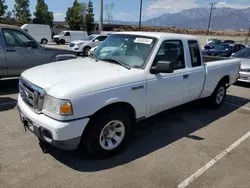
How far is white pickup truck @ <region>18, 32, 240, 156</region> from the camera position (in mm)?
3059

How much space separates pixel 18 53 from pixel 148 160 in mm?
5259

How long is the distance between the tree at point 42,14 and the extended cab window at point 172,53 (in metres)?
54.1

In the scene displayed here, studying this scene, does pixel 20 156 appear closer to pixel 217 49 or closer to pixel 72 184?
pixel 72 184

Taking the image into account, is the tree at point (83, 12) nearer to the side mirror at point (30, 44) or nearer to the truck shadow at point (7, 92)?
the truck shadow at point (7, 92)

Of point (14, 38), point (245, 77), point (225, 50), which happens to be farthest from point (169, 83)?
point (225, 50)

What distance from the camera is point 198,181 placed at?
10.7ft

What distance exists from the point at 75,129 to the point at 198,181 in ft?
5.84

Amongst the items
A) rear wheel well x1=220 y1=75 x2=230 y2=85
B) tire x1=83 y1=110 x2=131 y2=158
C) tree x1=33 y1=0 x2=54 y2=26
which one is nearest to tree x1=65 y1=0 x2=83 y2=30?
tree x1=33 y1=0 x2=54 y2=26

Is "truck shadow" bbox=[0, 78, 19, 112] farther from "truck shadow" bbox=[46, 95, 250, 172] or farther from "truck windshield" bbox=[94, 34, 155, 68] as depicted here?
"truck windshield" bbox=[94, 34, 155, 68]

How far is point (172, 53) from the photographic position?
14.8 ft

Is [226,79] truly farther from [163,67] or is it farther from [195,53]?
[163,67]

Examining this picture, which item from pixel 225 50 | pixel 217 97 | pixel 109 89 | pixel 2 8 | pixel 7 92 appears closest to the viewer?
pixel 109 89

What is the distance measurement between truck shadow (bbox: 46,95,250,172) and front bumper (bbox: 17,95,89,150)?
20.9 inches

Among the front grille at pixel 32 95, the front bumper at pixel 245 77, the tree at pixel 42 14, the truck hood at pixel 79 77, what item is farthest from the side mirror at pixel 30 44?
the tree at pixel 42 14
